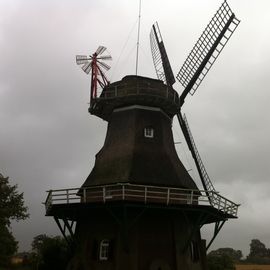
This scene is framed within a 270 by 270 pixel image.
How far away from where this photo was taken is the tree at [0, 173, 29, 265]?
1051 inches

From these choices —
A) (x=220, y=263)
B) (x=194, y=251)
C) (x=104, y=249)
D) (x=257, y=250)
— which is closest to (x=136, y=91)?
(x=104, y=249)

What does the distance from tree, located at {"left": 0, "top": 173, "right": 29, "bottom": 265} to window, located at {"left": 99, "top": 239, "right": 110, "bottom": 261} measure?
10.6m

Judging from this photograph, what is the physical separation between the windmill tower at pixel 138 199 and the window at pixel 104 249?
0.04 m

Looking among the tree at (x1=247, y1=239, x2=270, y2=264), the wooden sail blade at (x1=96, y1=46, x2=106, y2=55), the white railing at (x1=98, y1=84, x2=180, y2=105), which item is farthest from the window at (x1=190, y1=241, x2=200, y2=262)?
the tree at (x1=247, y1=239, x2=270, y2=264)

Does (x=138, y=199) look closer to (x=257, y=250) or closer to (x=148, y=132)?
(x=148, y=132)

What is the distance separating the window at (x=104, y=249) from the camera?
17.8 m

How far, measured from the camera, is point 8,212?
27.0 m

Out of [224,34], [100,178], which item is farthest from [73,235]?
[224,34]

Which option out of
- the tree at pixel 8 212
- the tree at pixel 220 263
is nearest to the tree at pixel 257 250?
the tree at pixel 220 263

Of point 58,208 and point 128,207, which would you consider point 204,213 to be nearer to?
point 128,207

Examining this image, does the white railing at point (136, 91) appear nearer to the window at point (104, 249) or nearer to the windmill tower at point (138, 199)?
the windmill tower at point (138, 199)

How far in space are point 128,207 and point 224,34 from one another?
12.0 m

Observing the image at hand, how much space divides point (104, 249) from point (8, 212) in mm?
11422

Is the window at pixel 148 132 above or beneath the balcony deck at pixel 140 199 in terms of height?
above
